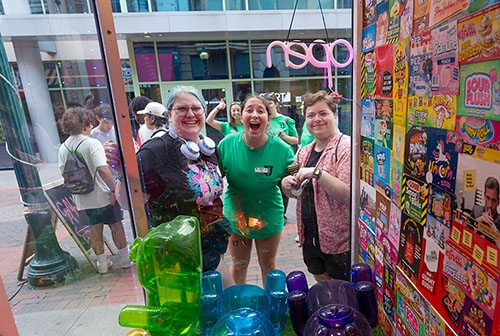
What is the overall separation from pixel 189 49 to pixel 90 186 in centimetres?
108

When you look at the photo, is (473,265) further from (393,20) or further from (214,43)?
(214,43)

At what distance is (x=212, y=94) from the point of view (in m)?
1.30

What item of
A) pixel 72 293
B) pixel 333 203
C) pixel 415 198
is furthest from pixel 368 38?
pixel 72 293

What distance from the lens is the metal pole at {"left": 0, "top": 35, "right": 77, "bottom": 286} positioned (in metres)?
1.60

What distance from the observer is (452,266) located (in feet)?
2.24

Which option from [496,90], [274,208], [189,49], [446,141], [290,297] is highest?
[189,49]

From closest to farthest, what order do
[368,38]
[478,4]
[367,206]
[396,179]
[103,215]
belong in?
1. [478,4]
2. [396,179]
3. [368,38]
4. [367,206]
5. [103,215]

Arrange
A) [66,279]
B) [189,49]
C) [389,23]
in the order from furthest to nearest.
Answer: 1. [66,279]
2. [189,49]
3. [389,23]

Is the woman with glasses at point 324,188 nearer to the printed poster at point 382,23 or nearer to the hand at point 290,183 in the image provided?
the hand at point 290,183

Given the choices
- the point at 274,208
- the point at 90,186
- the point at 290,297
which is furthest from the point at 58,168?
the point at 290,297

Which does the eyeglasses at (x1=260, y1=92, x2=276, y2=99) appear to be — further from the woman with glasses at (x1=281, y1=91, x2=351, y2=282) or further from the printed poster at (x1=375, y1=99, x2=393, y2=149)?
the printed poster at (x1=375, y1=99, x2=393, y2=149)

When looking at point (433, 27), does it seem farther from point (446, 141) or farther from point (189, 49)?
point (189, 49)

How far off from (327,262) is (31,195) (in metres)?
1.92

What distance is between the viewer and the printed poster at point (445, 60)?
0.62m
